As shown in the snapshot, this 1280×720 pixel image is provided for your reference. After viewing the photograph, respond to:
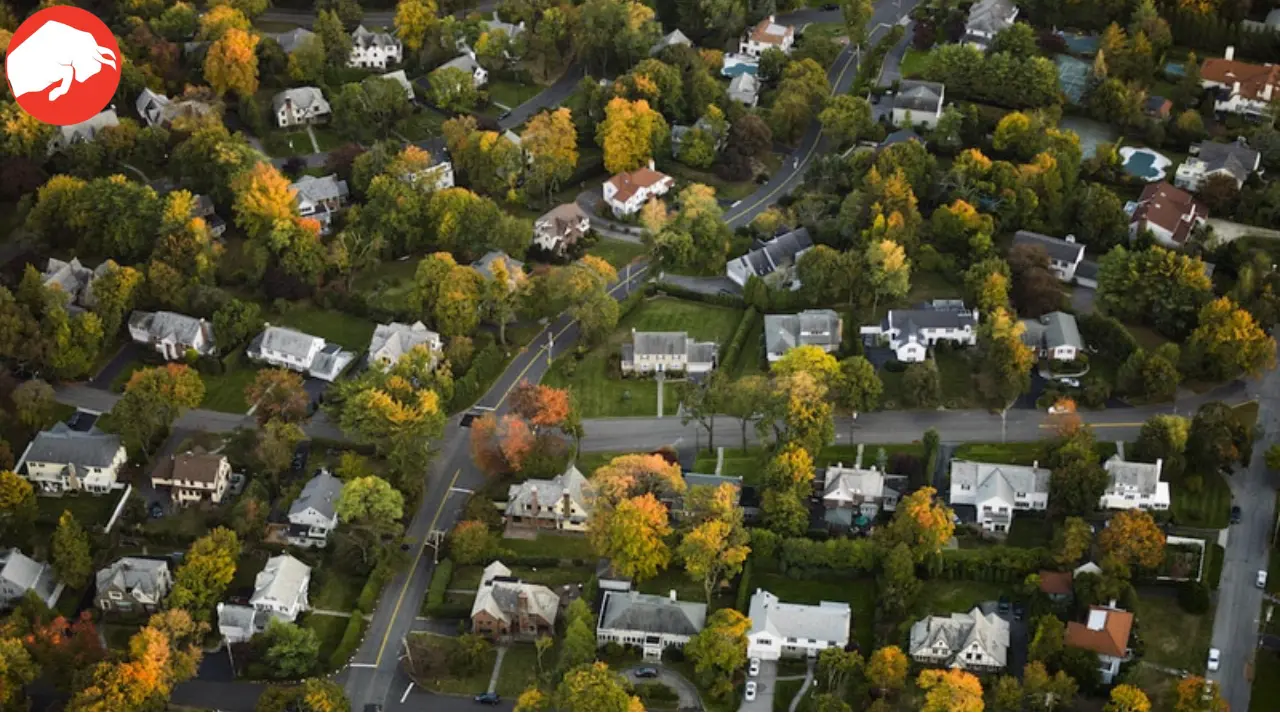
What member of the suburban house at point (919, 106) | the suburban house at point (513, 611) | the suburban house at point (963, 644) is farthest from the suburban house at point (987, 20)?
the suburban house at point (513, 611)

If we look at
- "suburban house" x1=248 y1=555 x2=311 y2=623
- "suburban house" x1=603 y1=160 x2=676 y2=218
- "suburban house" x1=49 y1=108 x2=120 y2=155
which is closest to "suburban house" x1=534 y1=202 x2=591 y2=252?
"suburban house" x1=603 y1=160 x2=676 y2=218

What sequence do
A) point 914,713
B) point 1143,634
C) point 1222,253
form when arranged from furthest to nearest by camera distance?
point 1222,253 < point 1143,634 < point 914,713

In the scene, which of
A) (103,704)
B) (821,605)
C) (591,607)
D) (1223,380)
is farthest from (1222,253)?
(103,704)

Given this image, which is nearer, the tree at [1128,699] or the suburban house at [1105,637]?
the tree at [1128,699]

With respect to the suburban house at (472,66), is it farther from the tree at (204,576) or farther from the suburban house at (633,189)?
the tree at (204,576)

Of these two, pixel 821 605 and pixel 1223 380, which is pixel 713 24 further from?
pixel 821 605
